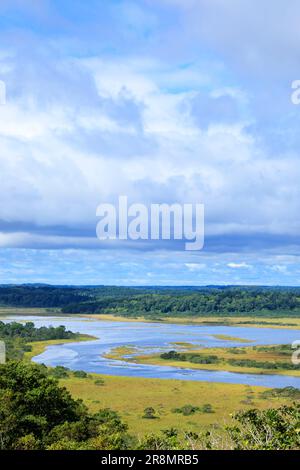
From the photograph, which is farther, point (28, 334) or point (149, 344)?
point (28, 334)

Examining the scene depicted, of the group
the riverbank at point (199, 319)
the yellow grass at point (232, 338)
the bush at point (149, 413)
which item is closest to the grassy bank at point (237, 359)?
the yellow grass at point (232, 338)

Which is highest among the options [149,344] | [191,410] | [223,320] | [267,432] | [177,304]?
[267,432]

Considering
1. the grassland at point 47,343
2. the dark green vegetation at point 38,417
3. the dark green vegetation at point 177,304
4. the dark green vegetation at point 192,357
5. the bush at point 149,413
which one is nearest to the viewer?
the dark green vegetation at point 38,417

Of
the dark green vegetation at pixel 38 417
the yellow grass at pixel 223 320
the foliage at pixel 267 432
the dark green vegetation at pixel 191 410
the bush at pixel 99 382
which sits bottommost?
the dark green vegetation at pixel 191 410

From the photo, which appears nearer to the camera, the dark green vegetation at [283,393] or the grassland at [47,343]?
the dark green vegetation at [283,393]

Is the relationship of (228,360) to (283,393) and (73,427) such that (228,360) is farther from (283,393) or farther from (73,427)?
(73,427)

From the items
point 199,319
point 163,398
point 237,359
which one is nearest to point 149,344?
point 237,359

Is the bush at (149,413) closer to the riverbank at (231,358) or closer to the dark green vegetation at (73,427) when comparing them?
the dark green vegetation at (73,427)
